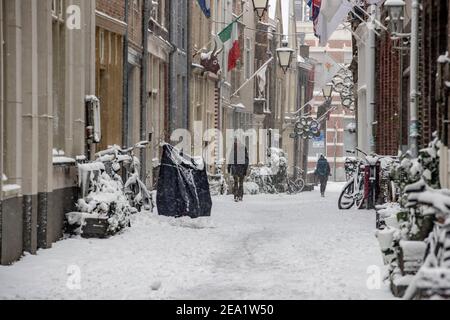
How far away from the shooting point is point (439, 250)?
788 cm

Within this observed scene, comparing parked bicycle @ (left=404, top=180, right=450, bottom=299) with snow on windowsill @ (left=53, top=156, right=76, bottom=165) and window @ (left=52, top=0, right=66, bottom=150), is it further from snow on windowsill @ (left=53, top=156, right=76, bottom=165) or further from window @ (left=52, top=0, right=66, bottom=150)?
window @ (left=52, top=0, right=66, bottom=150)

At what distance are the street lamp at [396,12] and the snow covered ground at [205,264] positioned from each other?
3287 millimetres

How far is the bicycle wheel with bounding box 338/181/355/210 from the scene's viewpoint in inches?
924

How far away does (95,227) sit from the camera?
560 inches

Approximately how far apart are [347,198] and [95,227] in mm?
10560

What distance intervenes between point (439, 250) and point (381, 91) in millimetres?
17983

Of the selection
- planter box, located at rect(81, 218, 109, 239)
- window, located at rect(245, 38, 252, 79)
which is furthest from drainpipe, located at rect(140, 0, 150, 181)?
window, located at rect(245, 38, 252, 79)

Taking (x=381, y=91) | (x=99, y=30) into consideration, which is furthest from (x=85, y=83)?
(x=381, y=91)

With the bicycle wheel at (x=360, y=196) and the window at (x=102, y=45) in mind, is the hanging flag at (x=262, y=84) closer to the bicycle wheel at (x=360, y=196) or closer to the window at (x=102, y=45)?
the bicycle wheel at (x=360, y=196)

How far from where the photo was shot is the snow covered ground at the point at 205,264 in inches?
358

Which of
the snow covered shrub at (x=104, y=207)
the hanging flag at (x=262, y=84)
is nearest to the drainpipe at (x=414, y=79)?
the snow covered shrub at (x=104, y=207)

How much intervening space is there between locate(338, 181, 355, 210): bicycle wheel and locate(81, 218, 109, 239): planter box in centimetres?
999

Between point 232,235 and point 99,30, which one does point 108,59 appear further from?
point 232,235

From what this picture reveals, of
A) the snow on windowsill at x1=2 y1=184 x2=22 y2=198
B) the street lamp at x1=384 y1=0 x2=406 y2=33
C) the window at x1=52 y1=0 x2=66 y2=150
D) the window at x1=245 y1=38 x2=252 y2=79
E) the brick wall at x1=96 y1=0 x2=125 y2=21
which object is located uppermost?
the window at x1=245 y1=38 x2=252 y2=79
